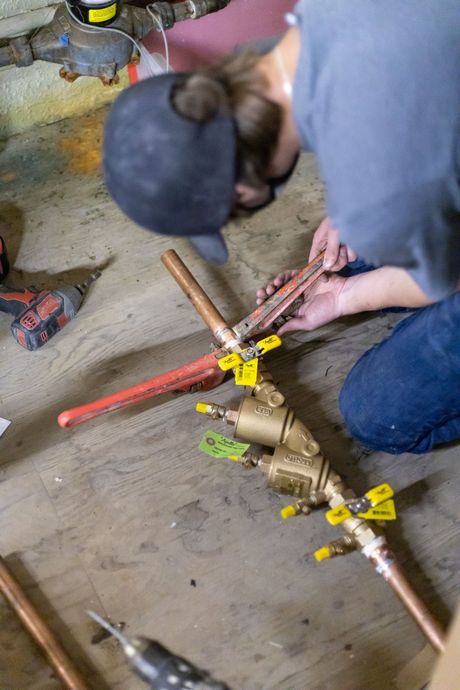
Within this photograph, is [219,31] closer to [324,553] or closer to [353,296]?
[353,296]

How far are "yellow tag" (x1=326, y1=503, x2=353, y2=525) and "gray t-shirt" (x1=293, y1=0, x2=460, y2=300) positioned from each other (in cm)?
47

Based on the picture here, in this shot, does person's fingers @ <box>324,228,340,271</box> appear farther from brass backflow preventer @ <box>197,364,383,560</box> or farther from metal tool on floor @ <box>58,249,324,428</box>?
brass backflow preventer @ <box>197,364,383,560</box>

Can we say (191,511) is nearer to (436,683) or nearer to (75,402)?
(75,402)

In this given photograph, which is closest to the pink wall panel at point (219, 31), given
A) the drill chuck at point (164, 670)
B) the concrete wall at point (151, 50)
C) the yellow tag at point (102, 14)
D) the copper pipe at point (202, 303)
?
the concrete wall at point (151, 50)

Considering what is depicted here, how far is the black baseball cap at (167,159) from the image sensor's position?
73 cm

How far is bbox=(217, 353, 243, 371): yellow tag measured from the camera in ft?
4.11

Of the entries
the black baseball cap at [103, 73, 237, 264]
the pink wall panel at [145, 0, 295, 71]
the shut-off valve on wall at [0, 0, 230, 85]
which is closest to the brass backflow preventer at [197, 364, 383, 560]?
the black baseball cap at [103, 73, 237, 264]

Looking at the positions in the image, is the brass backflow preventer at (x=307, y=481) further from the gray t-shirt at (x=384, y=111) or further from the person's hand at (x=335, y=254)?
the gray t-shirt at (x=384, y=111)

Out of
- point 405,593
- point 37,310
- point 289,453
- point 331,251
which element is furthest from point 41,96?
point 405,593

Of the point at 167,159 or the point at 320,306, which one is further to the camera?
the point at 320,306

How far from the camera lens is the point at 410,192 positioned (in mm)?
778

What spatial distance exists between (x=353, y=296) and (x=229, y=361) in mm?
274

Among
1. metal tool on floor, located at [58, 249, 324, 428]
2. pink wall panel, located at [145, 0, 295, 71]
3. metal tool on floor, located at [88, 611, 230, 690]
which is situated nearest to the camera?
metal tool on floor, located at [88, 611, 230, 690]

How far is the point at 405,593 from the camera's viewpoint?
1.06 meters
